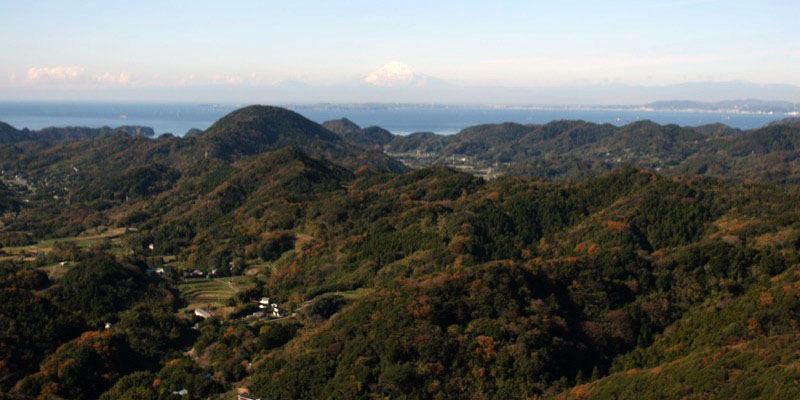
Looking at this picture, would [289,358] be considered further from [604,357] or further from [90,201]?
[90,201]

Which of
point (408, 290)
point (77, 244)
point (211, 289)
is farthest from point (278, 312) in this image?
point (77, 244)

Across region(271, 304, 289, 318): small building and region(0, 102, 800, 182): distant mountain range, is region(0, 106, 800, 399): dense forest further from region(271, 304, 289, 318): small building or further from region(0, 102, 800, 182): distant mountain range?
region(0, 102, 800, 182): distant mountain range

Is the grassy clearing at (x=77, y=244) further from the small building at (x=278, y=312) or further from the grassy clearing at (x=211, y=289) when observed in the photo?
the small building at (x=278, y=312)

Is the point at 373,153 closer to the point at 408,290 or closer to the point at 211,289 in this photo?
the point at 211,289

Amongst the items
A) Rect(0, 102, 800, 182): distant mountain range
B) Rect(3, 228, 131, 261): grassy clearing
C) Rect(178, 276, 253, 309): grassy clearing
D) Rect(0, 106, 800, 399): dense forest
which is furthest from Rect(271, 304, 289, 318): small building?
Rect(0, 102, 800, 182): distant mountain range

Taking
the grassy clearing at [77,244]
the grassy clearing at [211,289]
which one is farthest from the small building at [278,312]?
the grassy clearing at [77,244]

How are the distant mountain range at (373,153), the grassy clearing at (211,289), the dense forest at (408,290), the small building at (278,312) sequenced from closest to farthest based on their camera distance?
1. the dense forest at (408,290)
2. the small building at (278,312)
3. the grassy clearing at (211,289)
4. the distant mountain range at (373,153)

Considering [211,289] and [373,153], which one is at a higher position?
[373,153]

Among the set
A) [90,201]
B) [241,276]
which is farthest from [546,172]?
[241,276]
